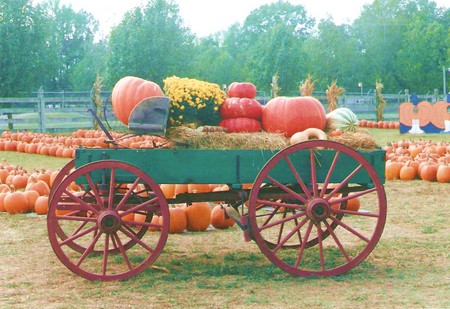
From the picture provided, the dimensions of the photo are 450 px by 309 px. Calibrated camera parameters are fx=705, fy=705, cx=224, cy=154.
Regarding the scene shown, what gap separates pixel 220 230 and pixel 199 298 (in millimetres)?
2886

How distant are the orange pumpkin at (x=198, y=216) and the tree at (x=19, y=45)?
3054 cm

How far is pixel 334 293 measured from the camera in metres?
5.00

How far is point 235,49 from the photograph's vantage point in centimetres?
9025

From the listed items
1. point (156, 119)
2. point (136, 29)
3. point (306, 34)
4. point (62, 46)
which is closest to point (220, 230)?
point (156, 119)

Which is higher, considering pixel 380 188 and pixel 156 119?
pixel 156 119

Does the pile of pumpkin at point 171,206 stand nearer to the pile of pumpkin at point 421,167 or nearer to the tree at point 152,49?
the pile of pumpkin at point 421,167

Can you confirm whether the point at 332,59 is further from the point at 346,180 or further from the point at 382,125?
the point at 346,180

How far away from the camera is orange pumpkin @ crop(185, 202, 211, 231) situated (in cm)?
757

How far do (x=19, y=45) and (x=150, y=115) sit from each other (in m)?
33.0

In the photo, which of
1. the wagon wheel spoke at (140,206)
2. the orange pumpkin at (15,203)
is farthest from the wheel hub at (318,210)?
the orange pumpkin at (15,203)

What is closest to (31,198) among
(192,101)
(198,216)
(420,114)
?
(198,216)

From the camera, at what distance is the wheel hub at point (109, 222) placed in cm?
541

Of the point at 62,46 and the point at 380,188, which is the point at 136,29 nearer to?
the point at 62,46

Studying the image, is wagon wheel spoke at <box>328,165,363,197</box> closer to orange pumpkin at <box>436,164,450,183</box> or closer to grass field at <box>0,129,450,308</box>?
grass field at <box>0,129,450,308</box>
